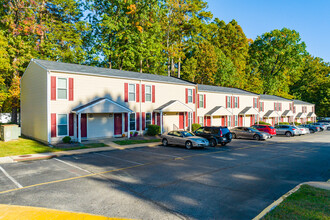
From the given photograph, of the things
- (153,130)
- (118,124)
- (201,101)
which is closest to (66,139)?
(118,124)

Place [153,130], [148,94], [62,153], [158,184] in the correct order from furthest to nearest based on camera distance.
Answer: [148,94] < [153,130] < [62,153] < [158,184]

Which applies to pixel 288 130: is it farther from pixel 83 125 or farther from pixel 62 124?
pixel 62 124

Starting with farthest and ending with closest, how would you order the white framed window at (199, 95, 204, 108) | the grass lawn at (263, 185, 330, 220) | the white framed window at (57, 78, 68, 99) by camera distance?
the white framed window at (199, 95, 204, 108) < the white framed window at (57, 78, 68, 99) < the grass lawn at (263, 185, 330, 220)

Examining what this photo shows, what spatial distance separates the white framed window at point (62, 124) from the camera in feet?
64.2

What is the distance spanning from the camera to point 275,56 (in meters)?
58.7

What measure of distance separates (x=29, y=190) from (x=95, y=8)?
3682 centimetres

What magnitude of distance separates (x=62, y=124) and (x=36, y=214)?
1432cm

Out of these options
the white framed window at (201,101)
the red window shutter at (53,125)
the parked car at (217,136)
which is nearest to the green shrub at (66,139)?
the red window shutter at (53,125)

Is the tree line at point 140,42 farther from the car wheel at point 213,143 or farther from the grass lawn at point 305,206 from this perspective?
the grass lawn at point 305,206

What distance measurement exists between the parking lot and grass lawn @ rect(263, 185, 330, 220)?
0.60m

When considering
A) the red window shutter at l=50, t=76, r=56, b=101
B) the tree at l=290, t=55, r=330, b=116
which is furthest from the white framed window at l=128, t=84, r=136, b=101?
the tree at l=290, t=55, r=330, b=116

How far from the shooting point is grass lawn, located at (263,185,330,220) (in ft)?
19.5

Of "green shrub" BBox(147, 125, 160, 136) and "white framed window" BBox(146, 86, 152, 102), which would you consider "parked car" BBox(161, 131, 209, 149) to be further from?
"white framed window" BBox(146, 86, 152, 102)

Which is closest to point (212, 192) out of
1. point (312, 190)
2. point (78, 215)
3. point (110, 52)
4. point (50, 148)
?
point (312, 190)
